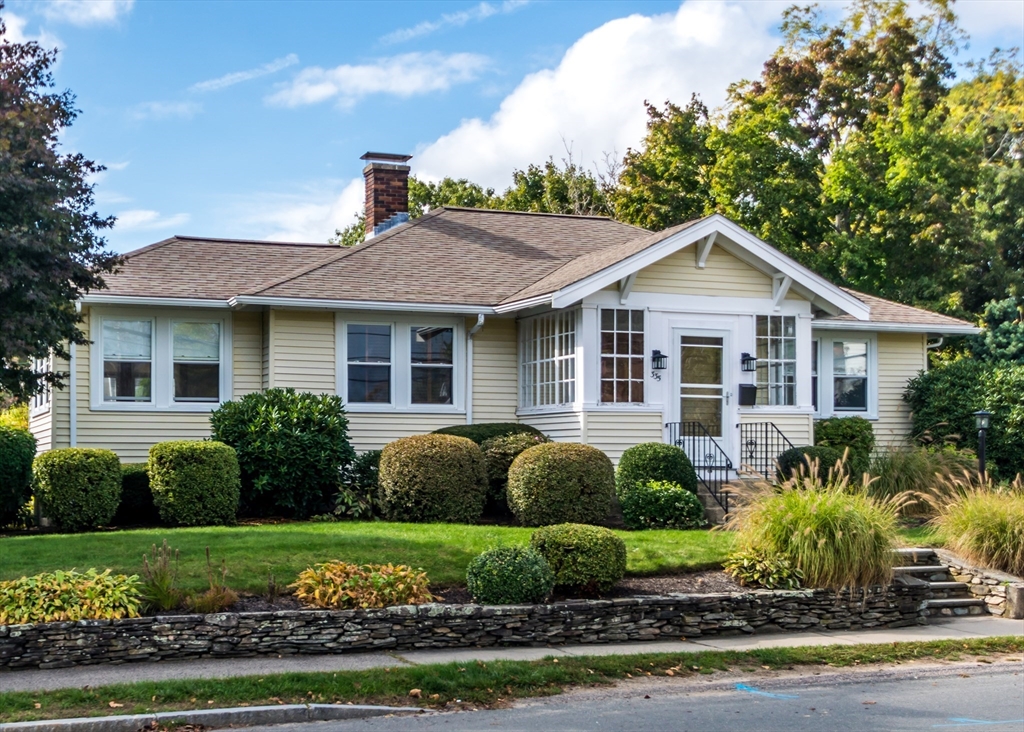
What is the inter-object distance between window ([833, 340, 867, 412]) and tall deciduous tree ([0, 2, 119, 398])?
14113 millimetres

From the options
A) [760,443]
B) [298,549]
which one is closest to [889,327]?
[760,443]

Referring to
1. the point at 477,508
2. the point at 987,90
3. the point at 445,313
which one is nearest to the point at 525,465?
the point at 477,508

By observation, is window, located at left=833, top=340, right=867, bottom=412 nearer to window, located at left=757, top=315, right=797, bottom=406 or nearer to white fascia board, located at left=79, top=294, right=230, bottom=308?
window, located at left=757, top=315, right=797, bottom=406

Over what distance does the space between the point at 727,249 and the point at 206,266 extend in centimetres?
901

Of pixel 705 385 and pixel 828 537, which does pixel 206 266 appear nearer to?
pixel 705 385

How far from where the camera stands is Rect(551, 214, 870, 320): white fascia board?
17.5m

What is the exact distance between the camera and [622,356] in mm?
18203

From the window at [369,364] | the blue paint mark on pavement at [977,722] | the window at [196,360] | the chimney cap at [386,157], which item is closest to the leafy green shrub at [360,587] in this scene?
the blue paint mark on pavement at [977,722]

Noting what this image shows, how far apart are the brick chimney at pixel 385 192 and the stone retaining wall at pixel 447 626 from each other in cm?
1334

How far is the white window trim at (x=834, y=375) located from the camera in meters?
22.4

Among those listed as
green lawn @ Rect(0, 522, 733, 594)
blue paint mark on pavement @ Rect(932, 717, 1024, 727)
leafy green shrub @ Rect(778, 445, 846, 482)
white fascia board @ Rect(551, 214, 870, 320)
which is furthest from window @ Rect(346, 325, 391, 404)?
blue paint mark on pavement @ Rect(932, 717, 1024, 727)

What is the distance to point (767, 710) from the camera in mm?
9023

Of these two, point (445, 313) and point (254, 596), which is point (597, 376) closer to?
point (445, 313)

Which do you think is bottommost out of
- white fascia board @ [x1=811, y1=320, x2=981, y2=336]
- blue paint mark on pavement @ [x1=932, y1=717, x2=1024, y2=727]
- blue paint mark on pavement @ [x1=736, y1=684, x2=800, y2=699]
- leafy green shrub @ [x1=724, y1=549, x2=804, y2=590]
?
blue paint mark on pavement @ [x1=736, y1=684, x2=800, y2=699]
